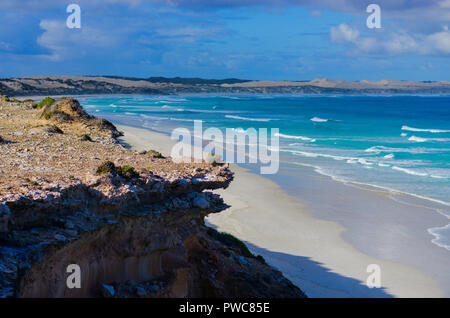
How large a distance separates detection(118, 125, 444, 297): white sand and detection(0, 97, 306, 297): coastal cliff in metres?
2.32

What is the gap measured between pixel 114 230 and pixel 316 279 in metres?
6.88

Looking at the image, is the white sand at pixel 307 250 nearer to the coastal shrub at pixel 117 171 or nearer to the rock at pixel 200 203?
the rock at pixel 200 203

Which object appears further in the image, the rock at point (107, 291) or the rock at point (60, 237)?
the rock at point (107, 291)

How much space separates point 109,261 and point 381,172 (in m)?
23.7

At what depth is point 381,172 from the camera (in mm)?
28484

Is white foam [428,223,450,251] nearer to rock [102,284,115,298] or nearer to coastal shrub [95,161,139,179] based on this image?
coastal shrub [95,161,139,179]

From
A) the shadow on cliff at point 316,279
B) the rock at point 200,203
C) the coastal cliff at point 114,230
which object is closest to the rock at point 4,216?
the coastal cliff at point 114,230

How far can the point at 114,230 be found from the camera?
7.21 meters

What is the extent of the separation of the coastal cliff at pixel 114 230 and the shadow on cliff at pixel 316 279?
1.65 metres

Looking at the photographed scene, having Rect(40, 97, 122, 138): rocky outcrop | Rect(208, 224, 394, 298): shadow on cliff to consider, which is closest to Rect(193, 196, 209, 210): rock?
Rect(208, 224, 394, 298): shadow on cliff

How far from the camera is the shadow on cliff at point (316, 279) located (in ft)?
38.6

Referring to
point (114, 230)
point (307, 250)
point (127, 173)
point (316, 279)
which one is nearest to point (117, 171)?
point (127, 173)

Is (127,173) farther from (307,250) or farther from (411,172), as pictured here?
(411,172)
